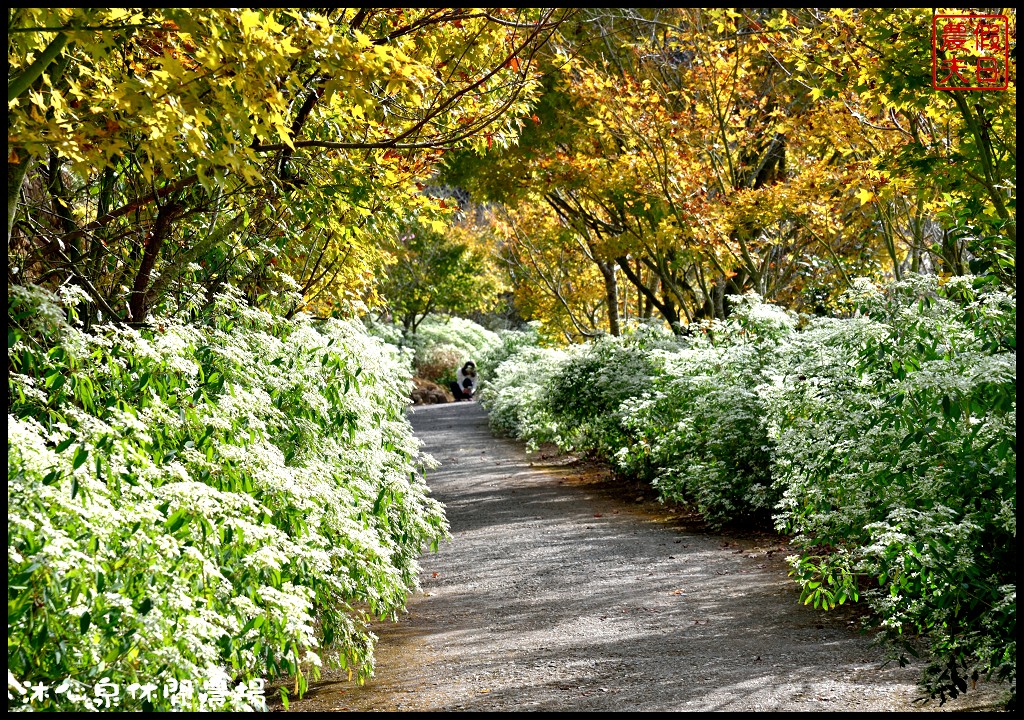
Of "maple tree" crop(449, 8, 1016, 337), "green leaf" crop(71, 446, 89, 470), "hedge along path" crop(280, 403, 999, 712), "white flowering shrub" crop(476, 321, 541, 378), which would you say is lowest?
"hedge along path" crop(280, 403, 999, 712)

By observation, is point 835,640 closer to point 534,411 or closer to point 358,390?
point 358,390

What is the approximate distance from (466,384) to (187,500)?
2851 centimetres

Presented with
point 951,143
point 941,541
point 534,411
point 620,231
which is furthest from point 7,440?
point 534,411

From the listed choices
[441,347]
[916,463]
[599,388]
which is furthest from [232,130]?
[441,347]

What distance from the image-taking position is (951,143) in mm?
8203

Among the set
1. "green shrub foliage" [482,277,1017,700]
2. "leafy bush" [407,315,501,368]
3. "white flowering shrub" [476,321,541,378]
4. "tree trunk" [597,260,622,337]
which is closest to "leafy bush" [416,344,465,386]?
"leafy bush" [407,315,501,368]

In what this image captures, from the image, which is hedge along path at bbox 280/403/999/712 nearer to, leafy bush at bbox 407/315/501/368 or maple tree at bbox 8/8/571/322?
maple tree at bbox 8/8/571/322

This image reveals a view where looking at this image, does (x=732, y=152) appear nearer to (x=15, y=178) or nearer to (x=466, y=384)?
(x=15, y=178)

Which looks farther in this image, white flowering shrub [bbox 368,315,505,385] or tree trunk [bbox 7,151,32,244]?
white flowering shrub [bbox 368,315,505,385]

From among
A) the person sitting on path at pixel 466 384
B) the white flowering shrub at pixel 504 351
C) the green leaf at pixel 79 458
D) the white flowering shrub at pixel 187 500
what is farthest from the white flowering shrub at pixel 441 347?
the green leaf at pixel 79 458

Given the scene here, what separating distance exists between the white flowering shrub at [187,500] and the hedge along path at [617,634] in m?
0.46

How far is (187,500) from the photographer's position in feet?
10.5

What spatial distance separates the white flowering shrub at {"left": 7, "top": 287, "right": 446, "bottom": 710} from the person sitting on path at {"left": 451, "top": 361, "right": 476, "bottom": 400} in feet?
84.0

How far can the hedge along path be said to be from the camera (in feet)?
14.5
